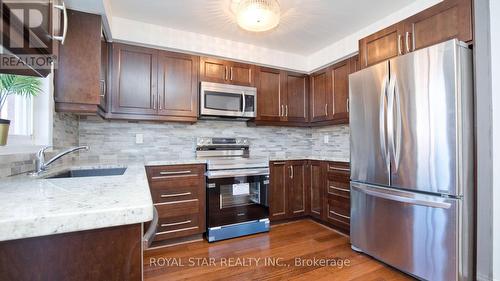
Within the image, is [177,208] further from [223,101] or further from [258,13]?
[258,13]

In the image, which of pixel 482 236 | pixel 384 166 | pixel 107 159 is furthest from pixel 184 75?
pixel 482 236

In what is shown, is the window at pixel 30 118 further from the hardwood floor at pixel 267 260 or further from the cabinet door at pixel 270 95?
the cabinet door at pixel 270 95

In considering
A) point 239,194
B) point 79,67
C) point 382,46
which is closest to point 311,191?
point 239,194

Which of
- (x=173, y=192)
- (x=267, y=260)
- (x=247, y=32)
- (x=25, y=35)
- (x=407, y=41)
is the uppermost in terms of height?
(x=247, y=32)

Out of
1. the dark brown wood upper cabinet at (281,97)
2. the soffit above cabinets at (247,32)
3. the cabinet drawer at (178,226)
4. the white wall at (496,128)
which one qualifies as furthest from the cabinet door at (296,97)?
the white wall at (496,128)

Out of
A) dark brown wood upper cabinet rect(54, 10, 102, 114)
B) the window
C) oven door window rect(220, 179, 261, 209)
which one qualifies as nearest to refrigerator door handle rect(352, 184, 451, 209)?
oven door window rect(220, 179, 261, 209)

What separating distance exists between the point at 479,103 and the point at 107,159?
3255mm

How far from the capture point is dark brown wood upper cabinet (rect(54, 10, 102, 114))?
1.79 meters

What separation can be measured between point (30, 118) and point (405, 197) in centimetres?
271

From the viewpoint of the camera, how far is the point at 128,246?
61 cm

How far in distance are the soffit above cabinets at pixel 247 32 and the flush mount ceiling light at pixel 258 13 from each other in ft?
1.03

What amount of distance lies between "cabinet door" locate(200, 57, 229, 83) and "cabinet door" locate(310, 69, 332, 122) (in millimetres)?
1251

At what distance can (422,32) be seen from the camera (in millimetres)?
1890

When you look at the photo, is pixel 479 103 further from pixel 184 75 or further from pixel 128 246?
pixel 184 75
